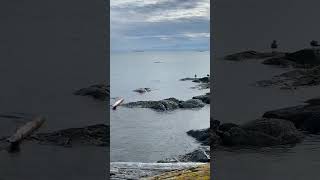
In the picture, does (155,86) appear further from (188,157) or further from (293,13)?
(293,13)

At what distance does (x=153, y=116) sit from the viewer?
13.4 m

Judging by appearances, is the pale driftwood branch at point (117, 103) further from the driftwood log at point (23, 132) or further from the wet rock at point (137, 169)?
the driftwood log at point (23, 132)

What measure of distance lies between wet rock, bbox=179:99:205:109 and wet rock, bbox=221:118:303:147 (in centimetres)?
887

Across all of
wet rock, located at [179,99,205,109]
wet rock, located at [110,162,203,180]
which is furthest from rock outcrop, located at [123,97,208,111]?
wet rock, located at [110,162,203,180]

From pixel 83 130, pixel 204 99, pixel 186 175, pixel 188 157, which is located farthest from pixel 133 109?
pixel 83 130

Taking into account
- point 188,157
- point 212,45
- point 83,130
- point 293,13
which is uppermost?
point 293,13

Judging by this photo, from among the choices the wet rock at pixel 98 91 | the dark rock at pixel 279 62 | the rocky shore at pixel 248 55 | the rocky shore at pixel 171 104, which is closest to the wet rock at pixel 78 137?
the wet rock at pixel 98 91

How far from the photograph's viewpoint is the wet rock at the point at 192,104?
13.4 metres

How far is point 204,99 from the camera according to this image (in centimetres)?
1334

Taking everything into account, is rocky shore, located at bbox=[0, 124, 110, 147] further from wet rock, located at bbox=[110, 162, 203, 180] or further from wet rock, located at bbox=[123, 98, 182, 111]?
wet rock, located at bbox=[123, 98, 182, 111]

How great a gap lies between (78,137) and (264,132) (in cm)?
188

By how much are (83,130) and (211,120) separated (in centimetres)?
130

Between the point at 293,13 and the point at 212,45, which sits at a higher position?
the point at 293,13

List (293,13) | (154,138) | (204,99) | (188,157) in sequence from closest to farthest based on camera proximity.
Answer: (293,13), (188,157), (154,138), (204,99)
